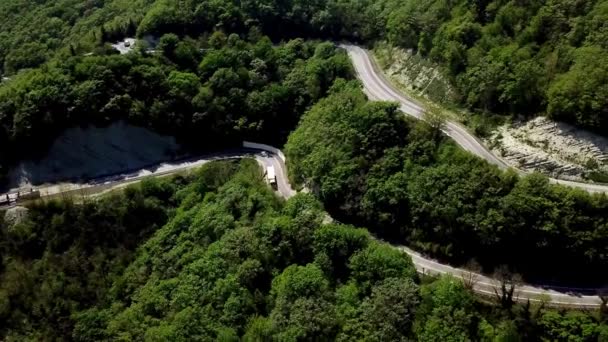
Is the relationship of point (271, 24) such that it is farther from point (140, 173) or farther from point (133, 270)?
point (133, 270)

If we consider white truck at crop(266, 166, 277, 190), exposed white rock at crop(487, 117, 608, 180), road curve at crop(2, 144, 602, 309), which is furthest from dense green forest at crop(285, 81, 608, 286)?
exposed white rock at crop(487, 117, 608, 180)

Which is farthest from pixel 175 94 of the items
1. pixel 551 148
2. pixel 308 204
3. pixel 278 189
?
pixel 551 148

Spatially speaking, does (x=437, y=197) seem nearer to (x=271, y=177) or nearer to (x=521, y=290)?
(x=521, y=290)

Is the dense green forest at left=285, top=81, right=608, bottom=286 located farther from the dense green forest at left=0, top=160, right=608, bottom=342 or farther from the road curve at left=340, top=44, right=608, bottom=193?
the dense green forest at left=0, top=160, right=608, bottom=342

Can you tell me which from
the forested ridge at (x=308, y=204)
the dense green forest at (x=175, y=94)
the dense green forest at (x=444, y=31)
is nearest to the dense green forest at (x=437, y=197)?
the forested ridge at (x=308, y=204)

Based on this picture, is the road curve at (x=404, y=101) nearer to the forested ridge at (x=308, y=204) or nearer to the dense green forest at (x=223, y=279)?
A: the forested ridge at (x=308, y=204)
